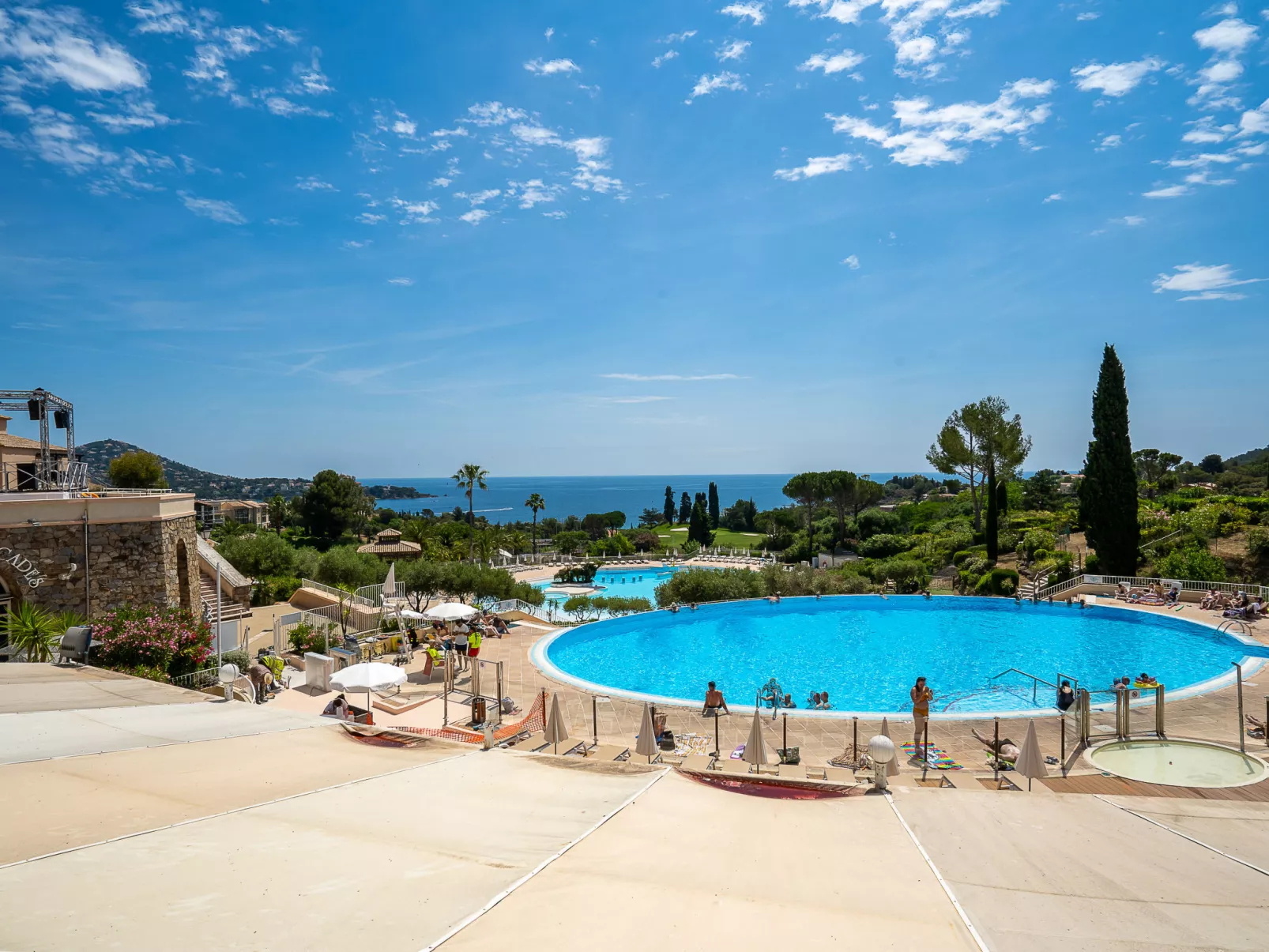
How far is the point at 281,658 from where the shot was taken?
13.6m

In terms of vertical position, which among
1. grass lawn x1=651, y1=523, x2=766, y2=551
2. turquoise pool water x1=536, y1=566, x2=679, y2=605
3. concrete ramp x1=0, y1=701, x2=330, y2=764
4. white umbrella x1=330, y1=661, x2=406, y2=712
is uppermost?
concrete ramp x1=0, y1=701, x2=330, y2=764

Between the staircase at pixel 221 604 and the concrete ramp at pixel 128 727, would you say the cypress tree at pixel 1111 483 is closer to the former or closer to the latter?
the concrete ramp at pixel 128 727

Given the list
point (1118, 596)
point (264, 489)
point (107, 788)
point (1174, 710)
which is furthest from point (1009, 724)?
point (264, 489)

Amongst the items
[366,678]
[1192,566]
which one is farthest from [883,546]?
[366,678]

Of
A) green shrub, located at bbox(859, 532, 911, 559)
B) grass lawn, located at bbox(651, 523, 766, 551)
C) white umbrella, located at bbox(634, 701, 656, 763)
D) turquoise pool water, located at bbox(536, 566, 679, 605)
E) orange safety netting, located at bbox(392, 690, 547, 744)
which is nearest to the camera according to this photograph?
white umbrella, located at bbox(634, 701, 656, 763)

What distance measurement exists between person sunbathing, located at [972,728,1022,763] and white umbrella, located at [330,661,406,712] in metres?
8.66

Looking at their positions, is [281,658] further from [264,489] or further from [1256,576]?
[264,489]

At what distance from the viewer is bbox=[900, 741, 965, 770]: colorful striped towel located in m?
8.31

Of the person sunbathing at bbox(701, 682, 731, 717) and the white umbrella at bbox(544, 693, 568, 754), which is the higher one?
the white umbrella at bbox(544, 693, 568, 754)

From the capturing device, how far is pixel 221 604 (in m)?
20.4

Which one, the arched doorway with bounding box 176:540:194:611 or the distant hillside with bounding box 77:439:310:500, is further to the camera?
the distant hillside with bounding box 77:439:310:500

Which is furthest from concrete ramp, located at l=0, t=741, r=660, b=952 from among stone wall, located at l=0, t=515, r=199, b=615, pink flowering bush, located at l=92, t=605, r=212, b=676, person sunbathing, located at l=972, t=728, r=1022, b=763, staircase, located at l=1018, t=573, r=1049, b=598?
staircase, located at l=1018, t=573, r=1049, b=598

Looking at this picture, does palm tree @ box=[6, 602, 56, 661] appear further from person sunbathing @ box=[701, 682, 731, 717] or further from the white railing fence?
the white railing fence

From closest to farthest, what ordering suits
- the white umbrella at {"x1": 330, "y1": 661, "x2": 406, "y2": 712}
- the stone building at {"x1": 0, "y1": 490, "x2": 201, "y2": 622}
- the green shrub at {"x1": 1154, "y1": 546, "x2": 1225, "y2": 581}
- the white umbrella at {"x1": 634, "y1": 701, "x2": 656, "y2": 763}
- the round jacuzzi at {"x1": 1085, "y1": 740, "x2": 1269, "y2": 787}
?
the round jacuzzi at {"x1": 1085, "y1": 740, "x2": 1269, "y2": 787} < the white umbrella at {"x1": 634, "y1": 701, "x2": 656, "y2": 763} < the white umbrella at {"x1": 330, "y1": 661, "x2": 406, "y2": 712} < the stone building at {"x1": 0, "y1": 490, "x2": 201, "y2": 622} < the green shrub at {"x1": 1154, "y1": 546, "x2": 1225, "y2": 581}
